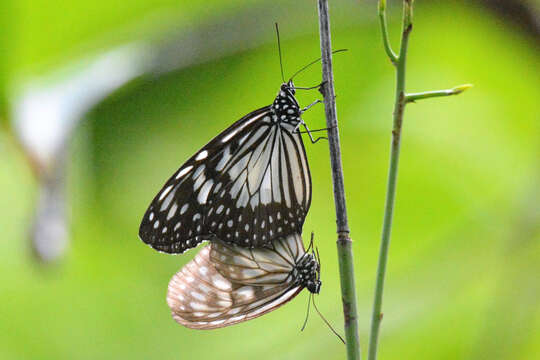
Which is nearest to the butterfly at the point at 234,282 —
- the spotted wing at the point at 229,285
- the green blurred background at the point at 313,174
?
the spotted wing at the point at 229,285

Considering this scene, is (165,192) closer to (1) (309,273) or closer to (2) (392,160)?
(1) (309,273)

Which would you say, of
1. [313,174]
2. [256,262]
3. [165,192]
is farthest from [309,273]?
[313,174]

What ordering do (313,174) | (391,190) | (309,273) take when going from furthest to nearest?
1. (313,174)
2. (309,273)
3. (391,190)

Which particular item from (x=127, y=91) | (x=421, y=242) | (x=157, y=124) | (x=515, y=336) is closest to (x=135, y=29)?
(x=127, y=91)

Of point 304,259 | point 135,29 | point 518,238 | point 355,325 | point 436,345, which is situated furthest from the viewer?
point 436,345

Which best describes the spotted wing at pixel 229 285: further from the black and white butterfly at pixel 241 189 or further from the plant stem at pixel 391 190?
the plant stem at pixel 391 190

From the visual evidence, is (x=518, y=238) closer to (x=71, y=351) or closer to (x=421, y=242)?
(x=421, y=242)
